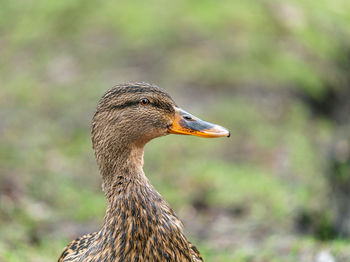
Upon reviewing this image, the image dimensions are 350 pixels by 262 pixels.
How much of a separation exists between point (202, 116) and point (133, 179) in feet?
18.7

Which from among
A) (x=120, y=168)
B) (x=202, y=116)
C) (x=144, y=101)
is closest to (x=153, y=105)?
(x=144, y=101)

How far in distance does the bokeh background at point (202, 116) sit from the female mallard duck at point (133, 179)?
4.67 ft

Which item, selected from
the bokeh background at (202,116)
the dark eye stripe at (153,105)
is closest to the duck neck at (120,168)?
the dark eye stripe at (153,105)

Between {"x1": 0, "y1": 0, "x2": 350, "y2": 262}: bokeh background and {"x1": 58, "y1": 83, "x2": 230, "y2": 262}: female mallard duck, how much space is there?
1423 mm

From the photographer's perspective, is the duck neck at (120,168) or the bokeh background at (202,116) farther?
the bokeh background at (202,116)

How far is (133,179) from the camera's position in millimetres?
3467

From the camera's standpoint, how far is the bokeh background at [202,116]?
580 cm

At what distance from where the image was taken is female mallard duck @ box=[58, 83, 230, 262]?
10.8 feet

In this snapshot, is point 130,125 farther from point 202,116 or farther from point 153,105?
point 202,116

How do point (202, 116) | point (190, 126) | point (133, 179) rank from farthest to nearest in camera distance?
point (202, 116) < point (190, 126) < point (133, 179)

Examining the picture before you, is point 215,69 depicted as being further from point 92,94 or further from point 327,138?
point 327,138

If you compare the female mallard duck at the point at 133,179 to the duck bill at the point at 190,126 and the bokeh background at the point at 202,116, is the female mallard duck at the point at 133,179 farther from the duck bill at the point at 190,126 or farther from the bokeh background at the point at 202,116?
the bokeh background at the point at 202,116

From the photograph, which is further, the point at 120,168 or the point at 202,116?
the point at 202,116

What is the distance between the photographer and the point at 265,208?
6660mm
